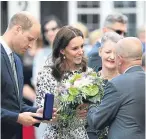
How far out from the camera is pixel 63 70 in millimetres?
5668

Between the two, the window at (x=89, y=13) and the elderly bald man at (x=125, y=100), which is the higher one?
the elderly bald man at (x=125, y=100)

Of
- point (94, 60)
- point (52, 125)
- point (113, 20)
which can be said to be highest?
point (113, 20)

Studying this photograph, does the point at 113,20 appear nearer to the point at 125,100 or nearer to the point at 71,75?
the point at 71,75

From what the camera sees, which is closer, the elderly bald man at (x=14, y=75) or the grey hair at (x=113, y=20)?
the elderly bald man at (x=14, y=75)

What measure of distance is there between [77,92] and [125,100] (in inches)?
18.2

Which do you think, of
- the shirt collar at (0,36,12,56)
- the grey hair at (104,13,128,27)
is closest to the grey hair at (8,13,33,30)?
the shirt collar at (0,36,12,56)

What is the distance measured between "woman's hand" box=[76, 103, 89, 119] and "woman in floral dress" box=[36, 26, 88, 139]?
0.39ft

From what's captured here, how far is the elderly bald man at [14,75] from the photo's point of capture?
16.5 feet

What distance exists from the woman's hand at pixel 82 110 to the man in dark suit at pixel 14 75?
1.07ft

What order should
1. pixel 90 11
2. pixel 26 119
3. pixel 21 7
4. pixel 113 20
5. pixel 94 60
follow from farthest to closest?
pixel 90 11, pixel 21 7, pixel 113 20, pixel 94 60, pixel 26 119

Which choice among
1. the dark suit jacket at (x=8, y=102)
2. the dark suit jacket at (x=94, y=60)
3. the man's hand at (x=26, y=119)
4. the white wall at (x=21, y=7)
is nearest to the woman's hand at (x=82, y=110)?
the man's hand at (x=26, y=119)

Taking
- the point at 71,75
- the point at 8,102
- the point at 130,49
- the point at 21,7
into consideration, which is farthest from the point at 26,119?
the point at 21,7

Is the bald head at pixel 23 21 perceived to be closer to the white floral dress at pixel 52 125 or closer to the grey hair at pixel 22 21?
the grey hair at pixel 22 21

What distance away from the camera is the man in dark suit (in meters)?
5.03
